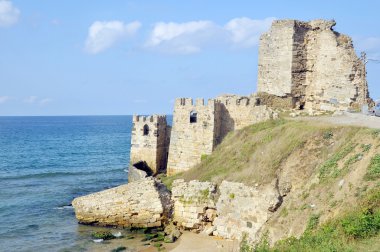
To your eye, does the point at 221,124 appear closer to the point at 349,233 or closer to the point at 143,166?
the point at 143,166

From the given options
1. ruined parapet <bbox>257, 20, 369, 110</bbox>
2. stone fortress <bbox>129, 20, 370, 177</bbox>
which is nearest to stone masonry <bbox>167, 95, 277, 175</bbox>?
stone fortress <bbox>129, 20, 370, 177</bbox>

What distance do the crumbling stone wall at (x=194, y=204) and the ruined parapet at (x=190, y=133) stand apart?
229 inches

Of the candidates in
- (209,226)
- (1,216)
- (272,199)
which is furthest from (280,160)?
(1,216)

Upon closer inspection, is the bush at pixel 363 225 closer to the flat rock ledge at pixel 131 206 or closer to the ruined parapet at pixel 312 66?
the flat rock ledge at pixel 131 206

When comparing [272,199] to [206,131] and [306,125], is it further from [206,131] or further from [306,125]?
[206,131]

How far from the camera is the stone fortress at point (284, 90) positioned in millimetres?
27453

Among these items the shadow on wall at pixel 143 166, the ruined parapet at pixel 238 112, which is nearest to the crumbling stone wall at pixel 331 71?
the ruined parapet at pixel 238 112

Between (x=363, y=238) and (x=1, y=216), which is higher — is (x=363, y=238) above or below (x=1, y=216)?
above

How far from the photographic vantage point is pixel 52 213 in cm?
2880

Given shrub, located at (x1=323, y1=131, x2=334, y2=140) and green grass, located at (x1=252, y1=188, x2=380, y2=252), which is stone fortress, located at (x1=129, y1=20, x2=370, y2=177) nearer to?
shrub, located at (x1=323, y1=131, x2=334, y2=140)

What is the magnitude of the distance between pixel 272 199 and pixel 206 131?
10.4m

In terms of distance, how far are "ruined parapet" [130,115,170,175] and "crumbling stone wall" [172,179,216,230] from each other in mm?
9443

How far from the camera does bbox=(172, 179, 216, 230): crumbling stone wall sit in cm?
2264

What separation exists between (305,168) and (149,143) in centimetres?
1527
